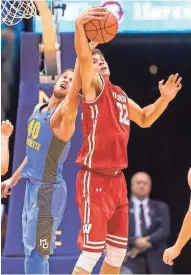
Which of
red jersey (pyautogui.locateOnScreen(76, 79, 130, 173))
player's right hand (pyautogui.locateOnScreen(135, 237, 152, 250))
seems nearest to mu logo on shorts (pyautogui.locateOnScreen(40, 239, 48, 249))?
red jersey (pyautogui.locateOnScreen(76, 79, 130, 173))

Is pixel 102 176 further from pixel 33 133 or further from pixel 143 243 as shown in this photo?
pixel 143 243

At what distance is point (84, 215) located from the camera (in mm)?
3805

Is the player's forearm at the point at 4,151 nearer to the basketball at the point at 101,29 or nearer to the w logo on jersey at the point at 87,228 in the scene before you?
the w logo on jersey at the point at 87,228

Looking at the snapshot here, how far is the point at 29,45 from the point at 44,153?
1165 millimetres

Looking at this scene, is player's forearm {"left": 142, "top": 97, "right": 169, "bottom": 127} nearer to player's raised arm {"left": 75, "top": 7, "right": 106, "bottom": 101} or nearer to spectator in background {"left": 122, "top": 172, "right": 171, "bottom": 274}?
player's raised arm {"left": 75, "top": 7, "right": 106, "bottom": 101}

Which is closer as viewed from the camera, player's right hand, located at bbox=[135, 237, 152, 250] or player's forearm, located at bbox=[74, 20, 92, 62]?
player's forearm, located at bbox=[74, 20, 92, 62]

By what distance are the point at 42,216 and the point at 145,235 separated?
1.15 m

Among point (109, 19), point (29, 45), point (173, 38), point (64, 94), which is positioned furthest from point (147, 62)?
point (109, 19)

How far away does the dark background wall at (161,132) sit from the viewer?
5.66m

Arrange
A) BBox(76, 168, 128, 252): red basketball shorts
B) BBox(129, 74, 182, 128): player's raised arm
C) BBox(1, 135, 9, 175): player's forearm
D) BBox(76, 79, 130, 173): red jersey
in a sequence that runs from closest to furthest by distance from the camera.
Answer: BBox(76, 168, 128, 252): red basketball shorts
BBox(76, 79, 130, 173): red jersey
BBox(129, 74, 182, 128): player's raised arm
BBox(1, 135, 9, 175): player's forearm

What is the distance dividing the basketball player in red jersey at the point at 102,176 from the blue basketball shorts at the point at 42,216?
0.28m

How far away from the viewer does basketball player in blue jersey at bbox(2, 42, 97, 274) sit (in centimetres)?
407

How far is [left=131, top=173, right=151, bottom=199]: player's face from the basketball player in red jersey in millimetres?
1065

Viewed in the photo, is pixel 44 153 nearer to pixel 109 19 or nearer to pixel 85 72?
pixel 85 72
